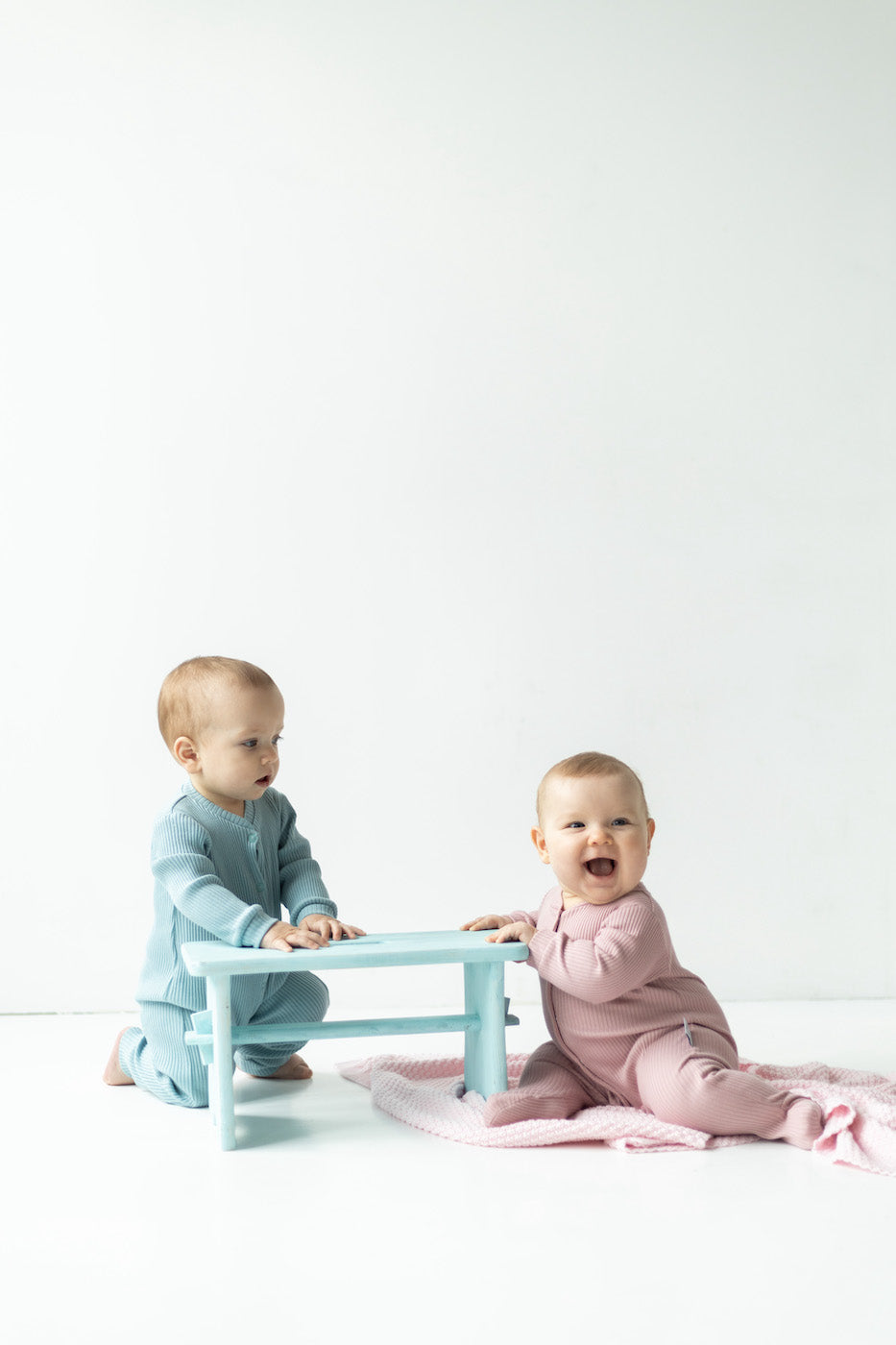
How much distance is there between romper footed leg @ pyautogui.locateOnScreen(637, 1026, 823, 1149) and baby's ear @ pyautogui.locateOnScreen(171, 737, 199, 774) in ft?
2.48

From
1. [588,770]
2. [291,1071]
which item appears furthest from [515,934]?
[291,1071]

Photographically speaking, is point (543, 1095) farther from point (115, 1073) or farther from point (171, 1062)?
point (115, 1073)

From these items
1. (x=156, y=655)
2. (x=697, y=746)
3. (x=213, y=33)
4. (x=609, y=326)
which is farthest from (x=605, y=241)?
(x=156, y=655)

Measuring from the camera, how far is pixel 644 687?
2.60m

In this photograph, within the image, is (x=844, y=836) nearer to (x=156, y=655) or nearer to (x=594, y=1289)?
(x=156, y=655)

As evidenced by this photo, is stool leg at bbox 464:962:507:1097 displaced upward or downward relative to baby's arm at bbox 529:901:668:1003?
downward

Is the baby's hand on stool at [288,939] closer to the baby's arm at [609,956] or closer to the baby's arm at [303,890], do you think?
the baby's arm at [303,890]

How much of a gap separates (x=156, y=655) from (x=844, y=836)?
1419mm

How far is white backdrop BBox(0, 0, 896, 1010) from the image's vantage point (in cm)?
254

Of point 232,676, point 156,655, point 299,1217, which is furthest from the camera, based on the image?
point 156,655

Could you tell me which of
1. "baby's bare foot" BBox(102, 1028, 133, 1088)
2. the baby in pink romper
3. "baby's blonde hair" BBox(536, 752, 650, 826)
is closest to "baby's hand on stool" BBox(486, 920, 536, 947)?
the baby in pink romper

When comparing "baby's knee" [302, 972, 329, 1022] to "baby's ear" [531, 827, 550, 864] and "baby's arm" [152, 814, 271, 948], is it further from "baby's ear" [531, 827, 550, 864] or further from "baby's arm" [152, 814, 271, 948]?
"baby's ear" [531, 827, 550, 864]

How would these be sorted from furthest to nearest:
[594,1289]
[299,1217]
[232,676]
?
[232,676] < [299,1217] < [594,1289]

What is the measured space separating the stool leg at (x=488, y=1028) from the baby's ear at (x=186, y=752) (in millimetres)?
485
